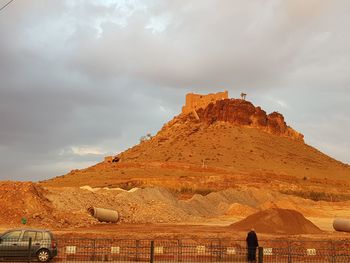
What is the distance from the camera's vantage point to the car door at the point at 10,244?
18.7 m

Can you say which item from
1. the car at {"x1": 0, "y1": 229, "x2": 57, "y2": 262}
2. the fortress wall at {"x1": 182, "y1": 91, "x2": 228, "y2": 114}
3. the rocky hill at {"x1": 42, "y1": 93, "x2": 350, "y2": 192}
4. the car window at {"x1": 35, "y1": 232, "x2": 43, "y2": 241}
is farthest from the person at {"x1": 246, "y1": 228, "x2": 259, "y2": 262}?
the fortress wall at {"x1": 182, "y1": 91, "x2": 228, "y2": 114}

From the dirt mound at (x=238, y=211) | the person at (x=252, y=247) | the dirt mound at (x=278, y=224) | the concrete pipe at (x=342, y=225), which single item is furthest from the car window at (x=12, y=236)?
the dirt mound at (x=238, y=211)

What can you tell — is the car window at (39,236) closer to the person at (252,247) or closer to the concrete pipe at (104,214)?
the person at (252,247)

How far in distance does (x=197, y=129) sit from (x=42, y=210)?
106 meters

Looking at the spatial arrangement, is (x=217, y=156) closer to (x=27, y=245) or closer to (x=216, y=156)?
(x=216, y=156)

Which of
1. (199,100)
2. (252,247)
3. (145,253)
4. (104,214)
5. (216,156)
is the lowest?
(145,253)

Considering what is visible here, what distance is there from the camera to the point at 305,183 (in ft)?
350

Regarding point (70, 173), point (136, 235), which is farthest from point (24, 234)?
point (70, 173)

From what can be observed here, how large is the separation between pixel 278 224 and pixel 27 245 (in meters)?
20.3

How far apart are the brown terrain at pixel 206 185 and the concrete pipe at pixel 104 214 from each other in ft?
1.64

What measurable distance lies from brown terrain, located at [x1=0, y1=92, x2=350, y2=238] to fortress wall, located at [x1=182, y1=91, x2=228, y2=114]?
0.30m

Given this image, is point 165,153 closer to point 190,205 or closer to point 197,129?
point 197,129

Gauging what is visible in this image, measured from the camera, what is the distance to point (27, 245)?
1908 cm

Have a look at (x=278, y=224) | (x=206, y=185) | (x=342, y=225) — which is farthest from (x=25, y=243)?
(x=206, y=185)
